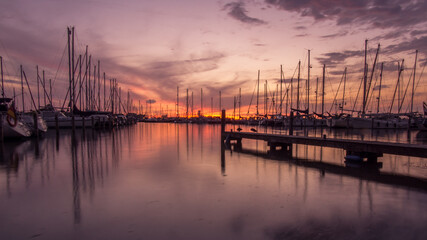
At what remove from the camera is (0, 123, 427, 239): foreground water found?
624 cm

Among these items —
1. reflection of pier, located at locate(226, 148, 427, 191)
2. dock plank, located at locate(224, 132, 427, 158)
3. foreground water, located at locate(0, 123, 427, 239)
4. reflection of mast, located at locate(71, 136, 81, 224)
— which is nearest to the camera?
foreground water, located at locate(0, 123, 427, 239)

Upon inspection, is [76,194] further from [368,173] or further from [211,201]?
[368,173]

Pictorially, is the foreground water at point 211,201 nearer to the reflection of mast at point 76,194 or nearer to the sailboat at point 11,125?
the reflection of mast at point 76,194

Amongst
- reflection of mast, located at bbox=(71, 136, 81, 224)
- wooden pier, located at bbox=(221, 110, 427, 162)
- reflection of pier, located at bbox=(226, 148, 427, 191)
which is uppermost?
wooden pier, located at bbox=(221, 110, 427, 162)

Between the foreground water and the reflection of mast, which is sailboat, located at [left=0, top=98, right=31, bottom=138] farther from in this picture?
the reflection of mast

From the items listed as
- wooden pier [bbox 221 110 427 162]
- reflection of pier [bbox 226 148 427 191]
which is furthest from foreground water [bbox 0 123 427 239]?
wooden pier [bbox 221 110 427 162]

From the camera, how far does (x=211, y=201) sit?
8406 millimetres

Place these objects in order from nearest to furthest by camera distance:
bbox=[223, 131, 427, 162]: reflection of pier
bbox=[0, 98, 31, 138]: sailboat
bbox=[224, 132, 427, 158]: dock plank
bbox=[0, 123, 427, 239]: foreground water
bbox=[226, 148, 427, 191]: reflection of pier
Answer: bbox=[0, 123, 427, 239]: foreground water
bbox=[226, 148, 427, 191]: reflection of pier
bbox=[224, 132, 427, 158]: dock plank
bbox=[223, 131, 427, 162]: reflection of pier
bbox=[0, 98, 31, 138]: sailboat

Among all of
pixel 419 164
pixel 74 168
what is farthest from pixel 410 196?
pixel 74 168

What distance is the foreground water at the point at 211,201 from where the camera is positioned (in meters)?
6.24

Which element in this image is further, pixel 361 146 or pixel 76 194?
pixel 361 146

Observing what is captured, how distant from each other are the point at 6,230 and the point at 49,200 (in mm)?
2248

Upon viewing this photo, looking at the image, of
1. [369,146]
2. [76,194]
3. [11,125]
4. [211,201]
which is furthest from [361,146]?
[11,125]

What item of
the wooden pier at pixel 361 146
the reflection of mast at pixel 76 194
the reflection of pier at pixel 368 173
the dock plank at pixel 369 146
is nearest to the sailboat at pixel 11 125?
the reflection of mast at pixel 76 194
